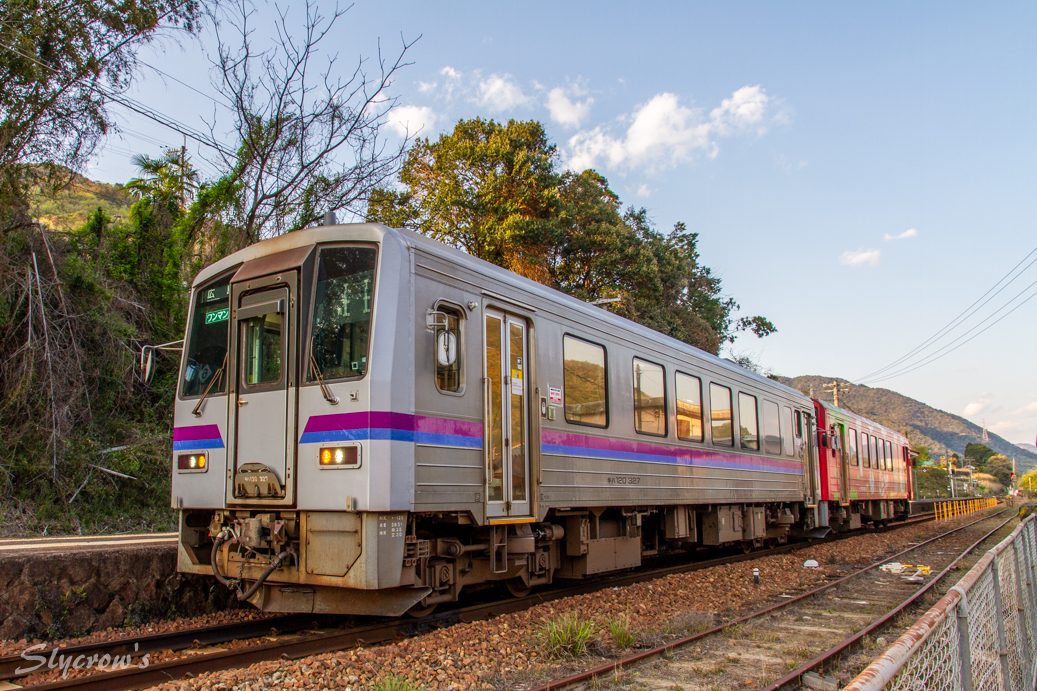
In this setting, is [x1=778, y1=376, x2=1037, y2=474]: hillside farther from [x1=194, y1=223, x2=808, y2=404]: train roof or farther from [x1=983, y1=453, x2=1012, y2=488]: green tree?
[x1=194, y1=223, x2=808, y2=404]: train roof

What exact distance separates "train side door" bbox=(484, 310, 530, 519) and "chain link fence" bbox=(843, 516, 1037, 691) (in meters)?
3.88

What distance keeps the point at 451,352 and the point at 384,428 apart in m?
0.90

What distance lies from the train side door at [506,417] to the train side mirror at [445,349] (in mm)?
737

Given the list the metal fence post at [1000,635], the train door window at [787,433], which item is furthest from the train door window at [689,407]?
the metal fence post at [1000,635]

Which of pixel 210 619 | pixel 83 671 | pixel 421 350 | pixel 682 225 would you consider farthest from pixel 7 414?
pixel 682 225

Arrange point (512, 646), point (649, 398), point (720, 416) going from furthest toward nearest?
point (720, 416), point (649, 398), point (512, 646)

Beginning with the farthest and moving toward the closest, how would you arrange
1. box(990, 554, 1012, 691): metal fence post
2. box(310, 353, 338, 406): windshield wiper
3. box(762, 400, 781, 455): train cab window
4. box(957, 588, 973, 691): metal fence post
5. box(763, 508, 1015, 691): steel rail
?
box(762, 400, 781, 455): train cab window < box(310, 353, 338, 406): windshield wiper < box(763, 508, 1015, 691): steel rail < box(990, 554, 1012, 691): metal fence post < box(957, 588, 973, 691): metal fence post

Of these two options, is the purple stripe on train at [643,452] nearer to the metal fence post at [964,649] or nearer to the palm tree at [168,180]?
the metal fence post at [964,649]

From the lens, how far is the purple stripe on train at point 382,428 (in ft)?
18.3

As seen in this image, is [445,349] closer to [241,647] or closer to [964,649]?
[241,647]

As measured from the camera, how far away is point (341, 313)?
6086 millimetres

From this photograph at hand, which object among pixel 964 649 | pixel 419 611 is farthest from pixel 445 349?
pixel 964 649

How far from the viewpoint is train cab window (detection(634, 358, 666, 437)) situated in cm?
948

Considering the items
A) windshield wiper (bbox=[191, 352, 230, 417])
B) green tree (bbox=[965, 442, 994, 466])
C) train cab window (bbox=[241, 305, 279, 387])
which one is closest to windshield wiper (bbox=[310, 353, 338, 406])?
train cab window (bbox=[241, 305, 279, 387])
